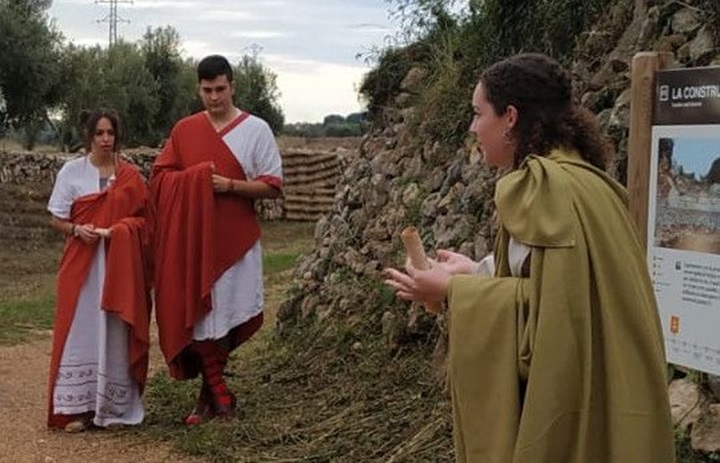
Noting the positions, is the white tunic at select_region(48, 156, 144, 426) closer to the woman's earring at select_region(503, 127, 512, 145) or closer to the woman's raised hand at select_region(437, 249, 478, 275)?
the woman's raised hand at select_region(437, 249, 478, 275)

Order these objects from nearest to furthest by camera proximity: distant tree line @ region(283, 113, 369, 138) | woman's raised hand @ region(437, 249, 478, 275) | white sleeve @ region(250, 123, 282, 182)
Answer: woman's raised hand @ region(437, 249, 478, 275) < white sleeve @ region(250, 123, 282, 182) < distant tree line @ region(283, 113, 369, 138)

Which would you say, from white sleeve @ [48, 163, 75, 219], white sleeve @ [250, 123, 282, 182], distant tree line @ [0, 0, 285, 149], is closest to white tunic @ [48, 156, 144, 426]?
white sleeve @ [48, 163, 75, 219]

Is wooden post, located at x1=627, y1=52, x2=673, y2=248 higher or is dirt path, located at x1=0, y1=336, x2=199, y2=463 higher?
wooden post, located at x1=627, y1=52, x2=673, y2=248

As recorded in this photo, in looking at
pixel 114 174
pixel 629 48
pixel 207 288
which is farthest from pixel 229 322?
pixel 629 48

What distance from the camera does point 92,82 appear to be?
30375 mm

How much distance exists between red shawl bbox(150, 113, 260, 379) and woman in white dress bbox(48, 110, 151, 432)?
0.65 ft

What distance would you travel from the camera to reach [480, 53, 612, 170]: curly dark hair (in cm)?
264

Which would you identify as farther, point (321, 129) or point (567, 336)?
point (321, 129)

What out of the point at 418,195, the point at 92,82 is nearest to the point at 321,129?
the point at 92,82

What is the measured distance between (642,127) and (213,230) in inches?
114

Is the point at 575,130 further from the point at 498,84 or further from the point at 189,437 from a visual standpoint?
the point at 189,437

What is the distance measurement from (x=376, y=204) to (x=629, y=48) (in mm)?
2902

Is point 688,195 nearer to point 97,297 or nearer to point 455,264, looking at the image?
point 455,264

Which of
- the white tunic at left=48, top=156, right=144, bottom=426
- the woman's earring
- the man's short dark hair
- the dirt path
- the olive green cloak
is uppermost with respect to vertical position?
the man's short dark hair
